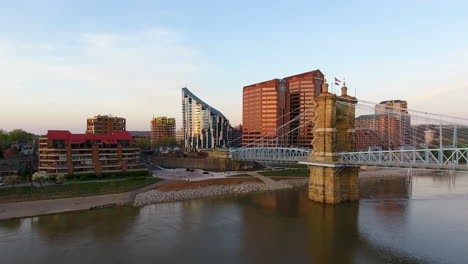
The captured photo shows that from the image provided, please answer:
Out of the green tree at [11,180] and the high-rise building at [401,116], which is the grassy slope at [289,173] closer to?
the high-rise building at [401,116]

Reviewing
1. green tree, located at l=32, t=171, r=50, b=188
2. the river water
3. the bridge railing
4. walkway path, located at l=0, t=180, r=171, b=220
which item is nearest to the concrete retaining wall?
the river water

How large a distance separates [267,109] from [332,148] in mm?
64169

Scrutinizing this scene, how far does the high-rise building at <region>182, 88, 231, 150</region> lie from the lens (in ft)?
455

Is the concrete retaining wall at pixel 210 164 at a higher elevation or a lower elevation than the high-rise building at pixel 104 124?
lower

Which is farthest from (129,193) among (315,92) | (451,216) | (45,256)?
(315,92)

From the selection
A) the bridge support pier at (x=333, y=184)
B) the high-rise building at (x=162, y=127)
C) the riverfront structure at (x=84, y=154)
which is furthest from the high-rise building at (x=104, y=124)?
the bridge support pier at (x=333, y=184)

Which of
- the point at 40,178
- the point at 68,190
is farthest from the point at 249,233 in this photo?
the point at 40,178

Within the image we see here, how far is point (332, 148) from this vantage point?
141 ft

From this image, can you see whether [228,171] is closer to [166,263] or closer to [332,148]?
[332,148]

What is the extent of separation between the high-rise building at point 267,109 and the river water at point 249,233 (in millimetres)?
60806

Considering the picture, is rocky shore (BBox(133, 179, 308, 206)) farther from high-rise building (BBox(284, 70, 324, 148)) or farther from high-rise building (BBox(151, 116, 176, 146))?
high-rise building (BBox(151, 116, 176, 146))

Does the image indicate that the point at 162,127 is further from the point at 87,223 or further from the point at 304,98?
the point at 87,223

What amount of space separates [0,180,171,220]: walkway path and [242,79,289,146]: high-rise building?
63782 millimetres

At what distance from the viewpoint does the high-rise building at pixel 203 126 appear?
455 feet
